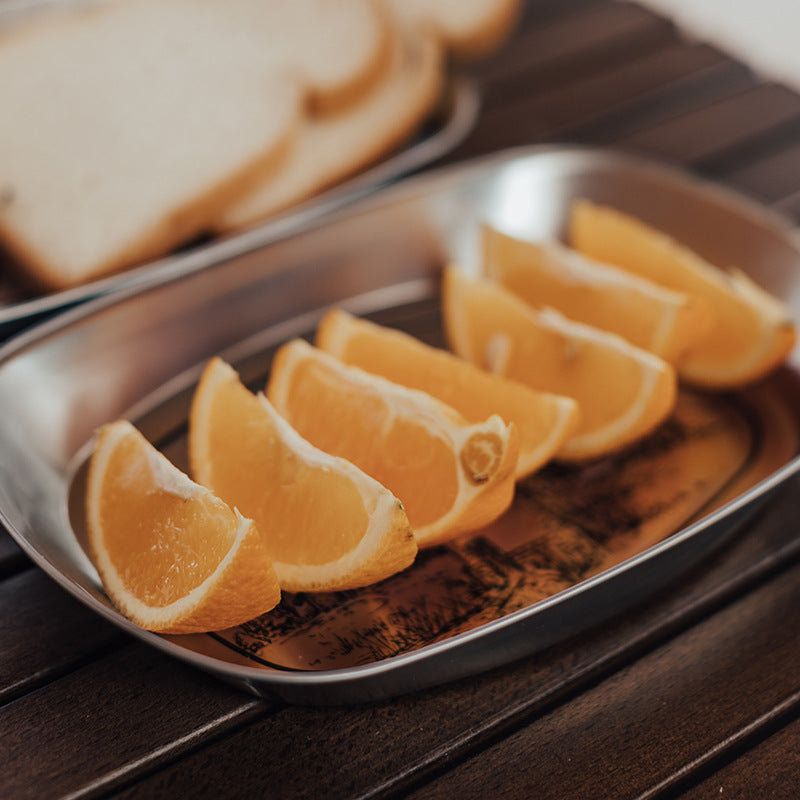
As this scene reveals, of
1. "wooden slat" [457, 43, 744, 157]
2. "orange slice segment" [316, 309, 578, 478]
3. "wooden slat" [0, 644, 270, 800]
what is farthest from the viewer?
"wooden slat" [457, 43, 744, 157]

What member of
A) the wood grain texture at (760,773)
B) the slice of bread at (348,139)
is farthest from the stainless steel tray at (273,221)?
the wood grain texture at (760,773)

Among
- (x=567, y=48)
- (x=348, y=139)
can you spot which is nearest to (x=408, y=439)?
(x=348, y=139)

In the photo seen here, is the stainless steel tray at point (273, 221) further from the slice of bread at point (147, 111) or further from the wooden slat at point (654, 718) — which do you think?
the wooden slat at point (654, 718)

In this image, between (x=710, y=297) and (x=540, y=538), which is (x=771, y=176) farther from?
(x=540, y=538)

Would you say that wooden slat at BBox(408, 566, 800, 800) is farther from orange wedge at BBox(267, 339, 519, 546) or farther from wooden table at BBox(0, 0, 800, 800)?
orange wedge at BBox(267, 339, 519, 546)

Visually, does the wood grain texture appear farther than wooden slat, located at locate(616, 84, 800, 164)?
No

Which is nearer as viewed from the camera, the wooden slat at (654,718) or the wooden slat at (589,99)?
the wooden slat at (654,718)

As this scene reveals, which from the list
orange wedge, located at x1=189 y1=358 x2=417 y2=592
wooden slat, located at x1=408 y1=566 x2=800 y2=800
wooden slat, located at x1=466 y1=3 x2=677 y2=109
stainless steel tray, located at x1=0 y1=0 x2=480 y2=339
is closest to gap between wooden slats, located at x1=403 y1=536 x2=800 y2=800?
wooden slat, located at x1=408 y1=566 x2=800 y2=800
